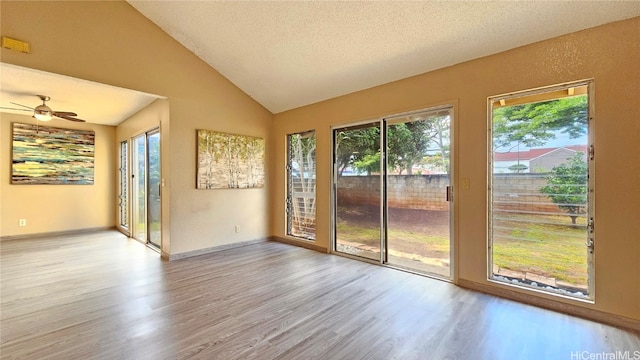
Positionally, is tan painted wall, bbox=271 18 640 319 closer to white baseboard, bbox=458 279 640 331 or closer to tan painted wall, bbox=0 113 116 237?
white baseboard, bbox=458 279 640 331

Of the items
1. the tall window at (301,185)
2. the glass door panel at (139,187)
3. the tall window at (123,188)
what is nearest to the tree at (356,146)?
the tall window at (301,185)

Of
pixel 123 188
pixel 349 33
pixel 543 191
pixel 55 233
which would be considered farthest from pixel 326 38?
pixel 55 233

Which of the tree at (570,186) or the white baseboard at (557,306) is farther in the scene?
Answer: the tree at (570,186)

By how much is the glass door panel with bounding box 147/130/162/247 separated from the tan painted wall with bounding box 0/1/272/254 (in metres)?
0.68

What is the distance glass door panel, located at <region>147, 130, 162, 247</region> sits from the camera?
4641 mm

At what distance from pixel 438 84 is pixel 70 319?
4429 mm

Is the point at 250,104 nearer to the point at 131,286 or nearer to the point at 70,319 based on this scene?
the point at 131,286

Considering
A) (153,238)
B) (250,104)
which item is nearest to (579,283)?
(250,104)

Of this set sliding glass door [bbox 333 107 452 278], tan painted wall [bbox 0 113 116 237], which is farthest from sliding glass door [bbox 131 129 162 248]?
sliding glass door [bbox 333 107 452 278]

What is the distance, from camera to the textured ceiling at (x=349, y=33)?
240 cm

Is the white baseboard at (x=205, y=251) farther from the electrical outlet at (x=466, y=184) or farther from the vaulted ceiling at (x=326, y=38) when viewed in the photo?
the electrical outlet at (x=466, y=184)

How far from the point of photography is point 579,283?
2.48m

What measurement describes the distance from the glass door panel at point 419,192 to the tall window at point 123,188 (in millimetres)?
5801

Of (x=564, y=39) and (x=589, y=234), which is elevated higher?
(x=564, y=39)
